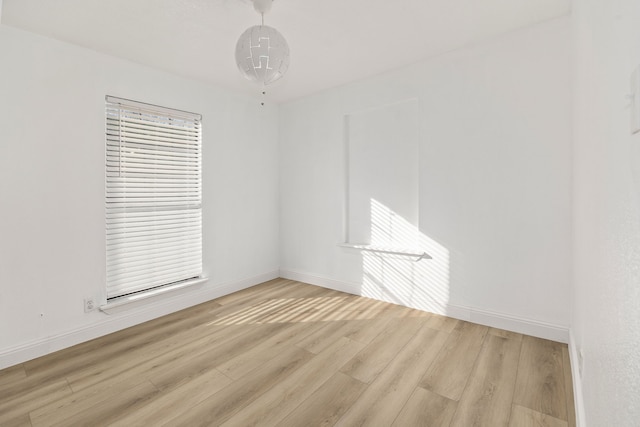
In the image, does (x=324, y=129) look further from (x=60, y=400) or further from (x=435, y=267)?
(x=60, y=400)

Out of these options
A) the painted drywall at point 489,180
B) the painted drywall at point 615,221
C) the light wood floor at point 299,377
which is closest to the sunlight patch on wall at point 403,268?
the painted drywall at point 489,180

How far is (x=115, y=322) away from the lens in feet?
9.06

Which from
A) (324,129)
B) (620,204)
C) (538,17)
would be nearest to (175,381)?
(620,204)

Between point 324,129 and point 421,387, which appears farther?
point 324,129

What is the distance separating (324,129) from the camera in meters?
3.80

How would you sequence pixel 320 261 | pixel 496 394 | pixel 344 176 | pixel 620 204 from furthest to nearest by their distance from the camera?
pixel 320 261
pixel 344 176
pixel 496 394
pixel 620 204

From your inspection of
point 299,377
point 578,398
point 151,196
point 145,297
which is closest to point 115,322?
point 145,297

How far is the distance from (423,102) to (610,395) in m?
2.73

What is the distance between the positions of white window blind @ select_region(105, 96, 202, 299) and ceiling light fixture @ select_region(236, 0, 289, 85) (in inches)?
Result: 65.5

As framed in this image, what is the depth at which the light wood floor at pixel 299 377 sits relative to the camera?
1.65 meters

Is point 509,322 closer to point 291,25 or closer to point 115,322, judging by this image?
point 291,25

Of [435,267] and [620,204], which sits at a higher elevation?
[620,204]

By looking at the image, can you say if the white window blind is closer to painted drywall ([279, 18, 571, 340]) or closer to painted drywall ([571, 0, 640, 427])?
painted drywall ([279, 18, 571, 340])

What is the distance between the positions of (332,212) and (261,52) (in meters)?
2.30
